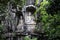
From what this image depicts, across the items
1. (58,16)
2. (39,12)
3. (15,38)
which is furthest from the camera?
(39,12)

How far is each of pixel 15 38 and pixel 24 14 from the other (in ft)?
15.0

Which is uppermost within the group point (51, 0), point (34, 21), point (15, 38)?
point (51, 0)

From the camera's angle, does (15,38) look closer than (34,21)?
Yes

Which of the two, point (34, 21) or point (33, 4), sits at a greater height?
point (33, 4)

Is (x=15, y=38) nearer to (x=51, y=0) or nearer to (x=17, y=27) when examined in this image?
(x=17, y=27)

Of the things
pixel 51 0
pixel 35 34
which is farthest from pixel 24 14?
pixel 51 0

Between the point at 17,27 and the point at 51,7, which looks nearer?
the point at 51,7

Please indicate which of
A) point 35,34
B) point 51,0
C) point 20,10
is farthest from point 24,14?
point 51,0

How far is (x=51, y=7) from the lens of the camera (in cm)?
1395

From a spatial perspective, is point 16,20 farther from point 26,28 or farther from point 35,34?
point 35,34

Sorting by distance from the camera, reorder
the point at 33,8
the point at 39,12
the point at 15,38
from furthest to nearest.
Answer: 1. the point at 33,8
2. the point at 39,12
3. the point at 15,38

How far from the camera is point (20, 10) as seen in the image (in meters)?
24.5

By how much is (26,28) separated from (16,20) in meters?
1.45

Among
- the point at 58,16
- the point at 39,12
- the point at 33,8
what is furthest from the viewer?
the point at 33,8
